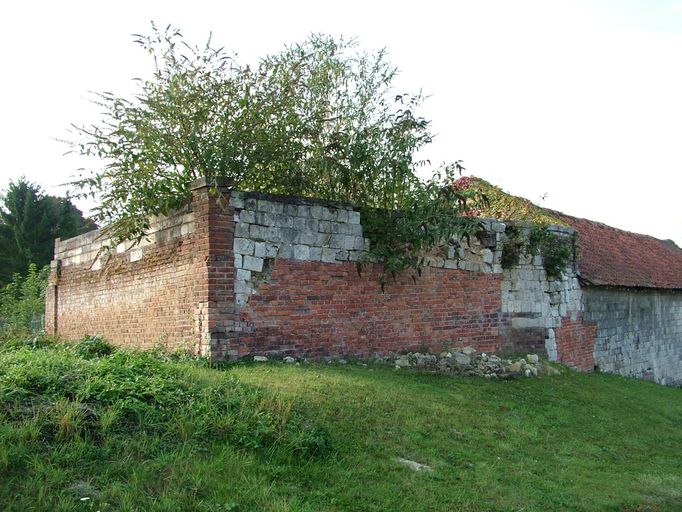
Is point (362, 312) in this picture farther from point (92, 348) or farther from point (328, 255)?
point (92, 348)

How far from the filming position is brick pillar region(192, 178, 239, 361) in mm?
8938

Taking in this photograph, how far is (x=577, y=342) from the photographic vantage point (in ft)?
48.6

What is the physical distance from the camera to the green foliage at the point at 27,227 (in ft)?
103

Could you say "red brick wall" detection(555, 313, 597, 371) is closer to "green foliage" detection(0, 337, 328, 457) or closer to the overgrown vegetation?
the overgrown vegetation

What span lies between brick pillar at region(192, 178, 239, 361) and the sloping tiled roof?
385 inches

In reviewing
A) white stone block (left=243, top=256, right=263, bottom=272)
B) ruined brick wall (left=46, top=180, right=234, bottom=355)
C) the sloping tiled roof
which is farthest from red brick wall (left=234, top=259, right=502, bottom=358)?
the sloping tiled roof

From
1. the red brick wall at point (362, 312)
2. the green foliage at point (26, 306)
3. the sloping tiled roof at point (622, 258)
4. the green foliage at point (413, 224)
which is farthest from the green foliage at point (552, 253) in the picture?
the green foliage at point (26, 306)

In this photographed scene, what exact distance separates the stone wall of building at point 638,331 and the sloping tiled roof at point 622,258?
1.01 feet

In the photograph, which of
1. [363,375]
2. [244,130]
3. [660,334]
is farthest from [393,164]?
[660,334]

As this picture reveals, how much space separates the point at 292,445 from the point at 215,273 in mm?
3629

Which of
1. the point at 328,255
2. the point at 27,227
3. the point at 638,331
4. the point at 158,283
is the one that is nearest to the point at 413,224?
the point at 328,255

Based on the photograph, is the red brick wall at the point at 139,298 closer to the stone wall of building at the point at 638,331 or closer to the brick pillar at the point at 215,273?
the brick pillar at the point at 215,273

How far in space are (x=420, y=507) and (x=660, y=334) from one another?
1628 centimetres

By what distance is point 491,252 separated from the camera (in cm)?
1266
